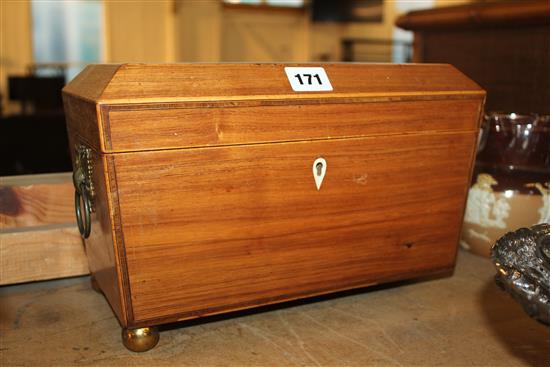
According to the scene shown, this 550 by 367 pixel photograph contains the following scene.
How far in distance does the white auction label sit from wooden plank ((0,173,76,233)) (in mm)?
519

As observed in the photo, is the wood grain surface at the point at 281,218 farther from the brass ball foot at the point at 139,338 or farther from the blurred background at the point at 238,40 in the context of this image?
the blurred background at the point at 238,40

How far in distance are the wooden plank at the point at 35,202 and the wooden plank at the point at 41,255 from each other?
0.11ft

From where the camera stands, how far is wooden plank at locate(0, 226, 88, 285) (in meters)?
1.01

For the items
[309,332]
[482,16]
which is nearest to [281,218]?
[309,332]

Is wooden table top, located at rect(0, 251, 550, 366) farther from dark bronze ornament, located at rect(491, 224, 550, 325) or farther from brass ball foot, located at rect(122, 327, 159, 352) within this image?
dark bronze ornament, located at rect(491, 224, 550, 325)

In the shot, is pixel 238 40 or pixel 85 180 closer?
pixel 85 180

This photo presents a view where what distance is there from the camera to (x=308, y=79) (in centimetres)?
85

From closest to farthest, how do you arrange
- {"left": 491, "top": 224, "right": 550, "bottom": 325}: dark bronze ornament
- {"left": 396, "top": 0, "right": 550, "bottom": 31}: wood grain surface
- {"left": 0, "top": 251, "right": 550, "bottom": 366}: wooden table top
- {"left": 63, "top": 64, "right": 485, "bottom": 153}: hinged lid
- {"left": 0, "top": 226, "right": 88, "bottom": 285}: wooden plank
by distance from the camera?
1. {"left": 491, "top": 224, "right": 550, "bottom": 325}: dark bronze ornament
2. {"left": 63, "top": 64, "right": 485, "bottom": 153}: hinged lid
3. {"left": 0, "top": 251, "right": 550, "bottom": 366}: wooden table top
4. {"left": 0, "top": 226, "right": 88, "bottom": 285}: wooden plank
5. {"left": 396, "top": 0, "right": 550, "bottom": 31}: wood grain surface

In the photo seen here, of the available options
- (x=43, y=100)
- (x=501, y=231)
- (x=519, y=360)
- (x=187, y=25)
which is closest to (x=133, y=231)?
(x=519, y=360)

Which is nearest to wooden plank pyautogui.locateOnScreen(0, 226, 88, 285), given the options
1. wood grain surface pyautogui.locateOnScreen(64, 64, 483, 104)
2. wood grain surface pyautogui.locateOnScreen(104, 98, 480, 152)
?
wood grain surface pyautogui.locateOnScreen(64, 64, 483, 104)

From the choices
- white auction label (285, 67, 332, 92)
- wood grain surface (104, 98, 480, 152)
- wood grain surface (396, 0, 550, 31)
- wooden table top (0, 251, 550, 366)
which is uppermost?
wood grain surface (396, 0, 550, 31)

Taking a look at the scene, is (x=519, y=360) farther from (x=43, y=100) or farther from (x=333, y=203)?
(x=43, y=100)

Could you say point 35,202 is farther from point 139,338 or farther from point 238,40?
point 238,40

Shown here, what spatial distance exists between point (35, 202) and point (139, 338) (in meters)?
0.41
